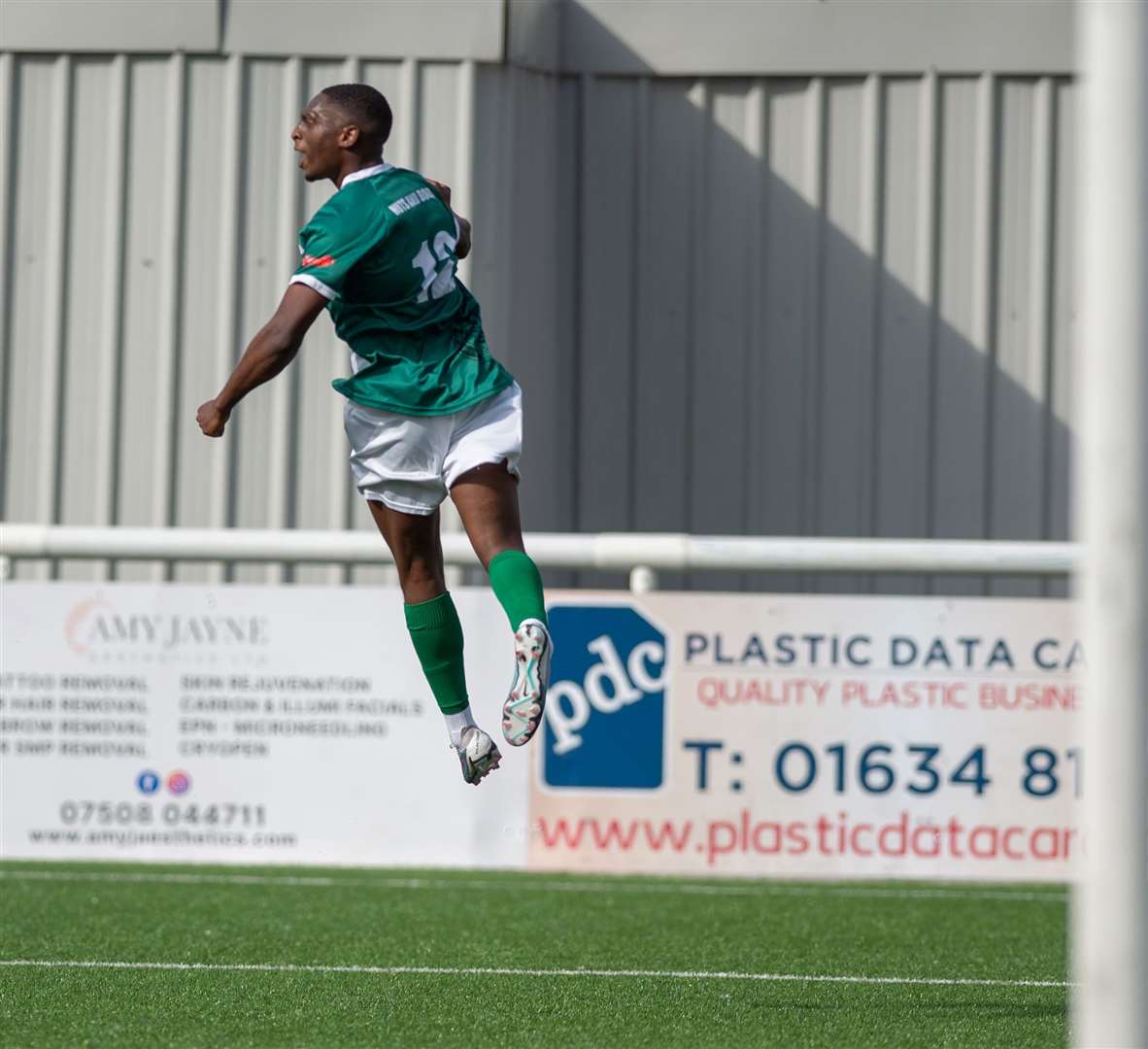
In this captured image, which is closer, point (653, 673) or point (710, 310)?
point (653, 673)

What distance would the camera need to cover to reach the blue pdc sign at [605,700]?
856 centimetres

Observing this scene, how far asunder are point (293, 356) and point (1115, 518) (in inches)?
112

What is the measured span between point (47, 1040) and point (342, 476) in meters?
6.07

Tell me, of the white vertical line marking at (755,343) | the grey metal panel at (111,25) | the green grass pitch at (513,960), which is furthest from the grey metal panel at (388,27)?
the green grass pitch at (513,960)

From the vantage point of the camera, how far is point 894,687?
8555mm

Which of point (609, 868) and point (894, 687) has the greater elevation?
point (894, 687)

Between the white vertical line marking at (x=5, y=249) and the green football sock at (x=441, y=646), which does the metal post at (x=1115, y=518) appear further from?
the white vertical line marking at (x=5, y=249)

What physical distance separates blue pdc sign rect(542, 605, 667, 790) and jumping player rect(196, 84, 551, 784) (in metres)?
3.18

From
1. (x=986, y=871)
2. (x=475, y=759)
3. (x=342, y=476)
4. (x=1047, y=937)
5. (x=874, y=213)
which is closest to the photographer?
(x=475, y=759)

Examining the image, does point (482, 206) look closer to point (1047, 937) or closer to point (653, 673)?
point (653, 673)

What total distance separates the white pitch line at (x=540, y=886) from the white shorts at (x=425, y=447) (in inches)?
123

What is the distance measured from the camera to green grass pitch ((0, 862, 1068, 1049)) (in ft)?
16.0

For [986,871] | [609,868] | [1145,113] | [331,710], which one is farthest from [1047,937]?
[1145,113]

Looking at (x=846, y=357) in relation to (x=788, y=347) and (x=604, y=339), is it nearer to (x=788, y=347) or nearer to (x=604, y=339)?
(x=788, y=347)
